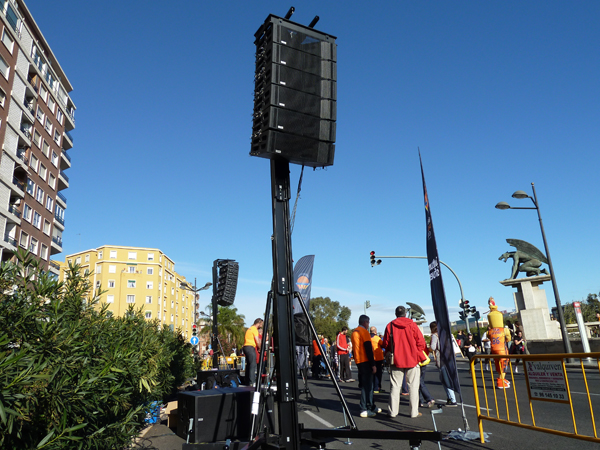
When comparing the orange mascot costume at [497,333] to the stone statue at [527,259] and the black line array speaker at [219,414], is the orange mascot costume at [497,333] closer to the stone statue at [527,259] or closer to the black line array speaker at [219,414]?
the black line array speaker at [219,414]

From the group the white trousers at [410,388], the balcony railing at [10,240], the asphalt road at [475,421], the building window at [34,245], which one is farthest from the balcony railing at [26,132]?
the white trousers at [410,388]

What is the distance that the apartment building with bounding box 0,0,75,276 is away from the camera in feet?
112

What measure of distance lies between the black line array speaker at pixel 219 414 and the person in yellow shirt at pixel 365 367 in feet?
9.16

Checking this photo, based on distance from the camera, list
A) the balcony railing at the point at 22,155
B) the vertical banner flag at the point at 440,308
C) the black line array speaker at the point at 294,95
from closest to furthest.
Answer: the black line array speaker at the point at 294,95 < the vertical banner flag at the point at 440,308 < the balcony railing at the point at 22,155

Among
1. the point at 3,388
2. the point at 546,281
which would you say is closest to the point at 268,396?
the point at 3,388

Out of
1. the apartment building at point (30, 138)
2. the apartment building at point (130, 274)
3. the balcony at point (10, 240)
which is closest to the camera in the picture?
the apartment building at point (30, 138)

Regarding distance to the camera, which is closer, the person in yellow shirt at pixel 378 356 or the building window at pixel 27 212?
the person in yellow shirt at pixel 378 356

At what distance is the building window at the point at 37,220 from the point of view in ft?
132

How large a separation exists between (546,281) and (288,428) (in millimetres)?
28182

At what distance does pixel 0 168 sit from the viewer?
1321 inches

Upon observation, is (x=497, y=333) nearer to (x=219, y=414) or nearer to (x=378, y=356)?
(x=378, y=356)

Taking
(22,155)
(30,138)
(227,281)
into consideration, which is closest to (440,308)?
(227,281)

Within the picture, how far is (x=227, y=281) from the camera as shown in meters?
14.2

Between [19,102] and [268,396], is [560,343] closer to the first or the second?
[268,396]
